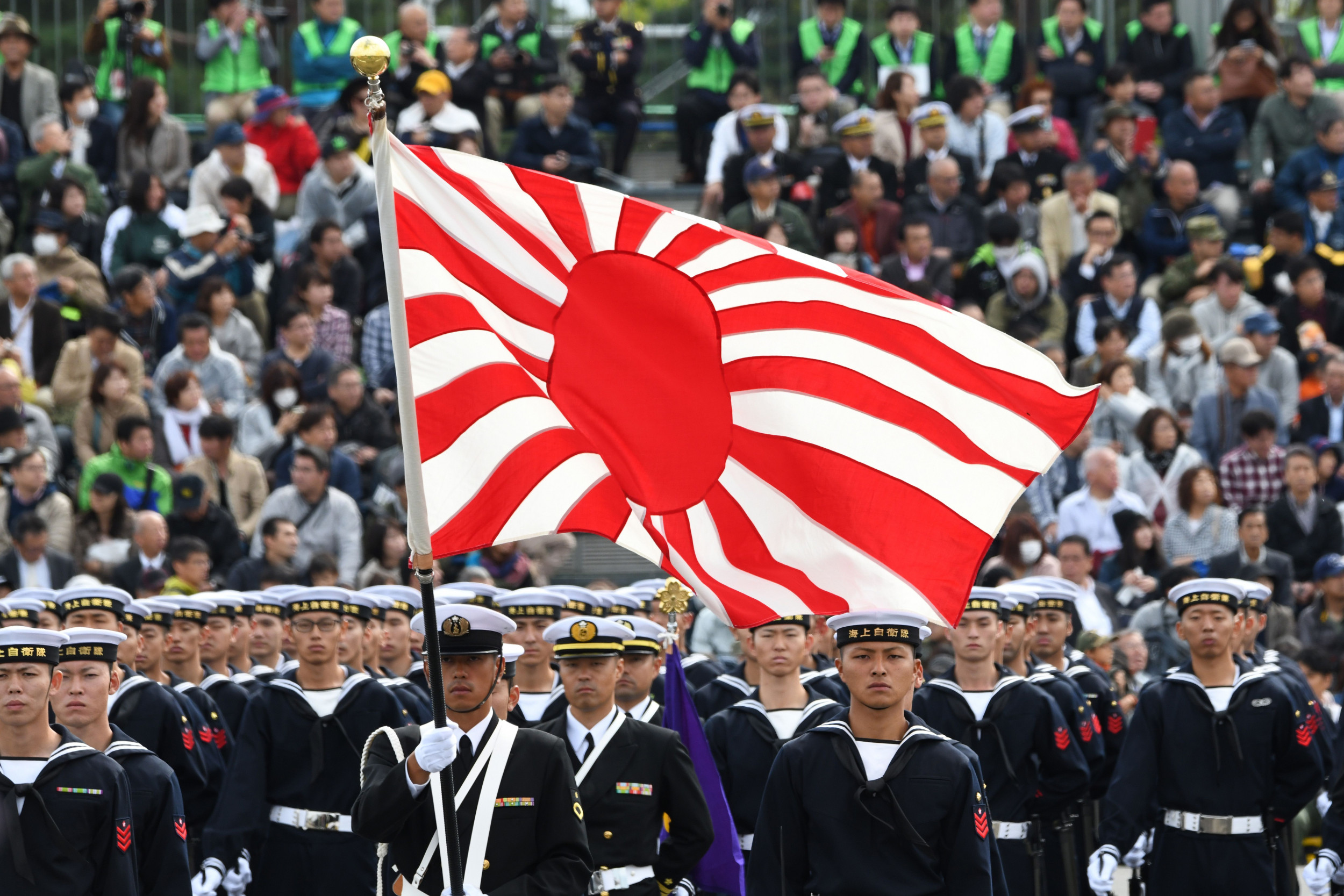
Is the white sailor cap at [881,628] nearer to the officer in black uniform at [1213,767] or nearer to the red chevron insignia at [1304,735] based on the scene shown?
the officer in black uniform at [1213,767]

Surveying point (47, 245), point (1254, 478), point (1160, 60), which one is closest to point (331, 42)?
point (47, 245)

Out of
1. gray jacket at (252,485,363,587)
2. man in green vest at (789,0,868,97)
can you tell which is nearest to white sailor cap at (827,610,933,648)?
gray jacket at (252,485,363,587)

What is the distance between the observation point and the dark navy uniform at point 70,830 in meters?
7.66

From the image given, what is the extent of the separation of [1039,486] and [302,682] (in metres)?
7.82

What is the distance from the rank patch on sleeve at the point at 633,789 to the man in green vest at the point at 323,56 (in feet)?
44.8

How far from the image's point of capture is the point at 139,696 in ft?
34.4

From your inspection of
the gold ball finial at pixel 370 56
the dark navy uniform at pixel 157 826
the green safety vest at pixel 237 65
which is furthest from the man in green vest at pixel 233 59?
the gold ball finial at pixel 370 56

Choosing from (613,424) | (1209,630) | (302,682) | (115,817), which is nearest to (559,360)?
(613,424)

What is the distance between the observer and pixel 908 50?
2250 centimetres

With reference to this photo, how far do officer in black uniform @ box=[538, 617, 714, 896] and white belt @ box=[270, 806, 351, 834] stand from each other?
1.54 metres

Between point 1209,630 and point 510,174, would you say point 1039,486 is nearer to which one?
point 1209,630

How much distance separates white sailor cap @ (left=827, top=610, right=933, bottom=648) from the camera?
7.59 meters

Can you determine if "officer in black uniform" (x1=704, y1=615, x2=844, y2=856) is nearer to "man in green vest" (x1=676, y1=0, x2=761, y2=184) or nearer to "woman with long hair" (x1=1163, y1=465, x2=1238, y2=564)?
"woman with long hair" (x1=1163, y1=465, x2=1238, y2=564)

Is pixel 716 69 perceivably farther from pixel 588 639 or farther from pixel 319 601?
pixel 588 639
